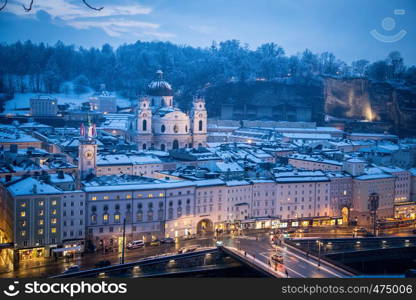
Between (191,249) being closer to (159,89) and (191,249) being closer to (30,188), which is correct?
(30,188)

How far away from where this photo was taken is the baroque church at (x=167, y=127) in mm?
30188

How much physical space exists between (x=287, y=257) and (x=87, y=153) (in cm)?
711

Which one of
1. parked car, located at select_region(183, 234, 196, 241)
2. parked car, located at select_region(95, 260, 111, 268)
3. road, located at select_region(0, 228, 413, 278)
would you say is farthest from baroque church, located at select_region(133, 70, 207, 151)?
parked car, located at select_region(95, 260, 111, 268)

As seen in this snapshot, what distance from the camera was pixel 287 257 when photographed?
17.3 m

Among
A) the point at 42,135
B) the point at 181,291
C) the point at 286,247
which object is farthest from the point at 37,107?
the point at 181,291

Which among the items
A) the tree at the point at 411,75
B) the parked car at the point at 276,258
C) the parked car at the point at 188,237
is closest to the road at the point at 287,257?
the parked car at the point at 276,258

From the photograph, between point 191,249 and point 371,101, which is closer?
point 191,249

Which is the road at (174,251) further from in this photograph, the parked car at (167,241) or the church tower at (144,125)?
the church tower at (144,125)

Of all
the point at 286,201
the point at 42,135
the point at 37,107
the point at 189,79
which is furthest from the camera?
the point at 189,79

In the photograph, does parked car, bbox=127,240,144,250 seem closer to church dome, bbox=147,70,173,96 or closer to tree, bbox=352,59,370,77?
church dome, bbox=147,70,173,96

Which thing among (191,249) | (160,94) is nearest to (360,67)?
(160,94)

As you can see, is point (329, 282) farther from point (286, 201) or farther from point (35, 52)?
point (35, 52)

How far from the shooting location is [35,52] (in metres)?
50.7

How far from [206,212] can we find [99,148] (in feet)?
24.1
